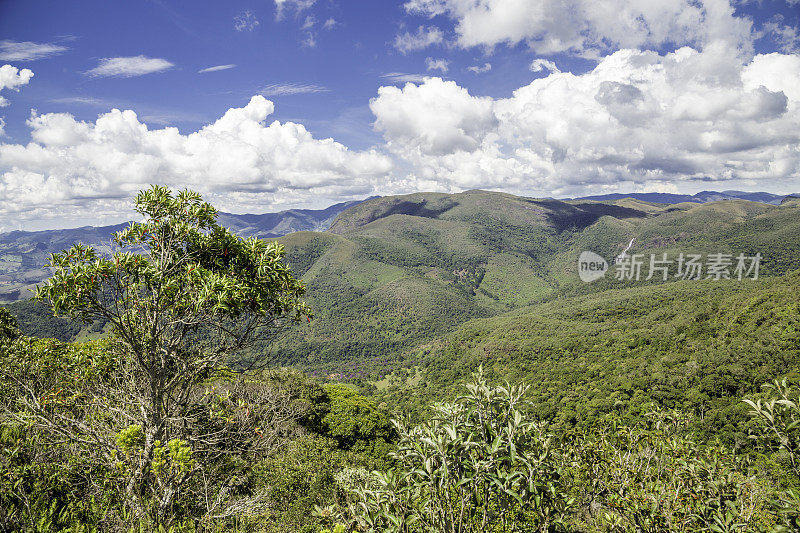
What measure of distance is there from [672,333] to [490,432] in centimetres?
10209

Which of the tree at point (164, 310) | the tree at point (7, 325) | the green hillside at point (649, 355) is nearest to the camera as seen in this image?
the tree at point (164, 310)

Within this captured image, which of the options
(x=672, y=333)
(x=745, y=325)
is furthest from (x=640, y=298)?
(x=745, y=325)

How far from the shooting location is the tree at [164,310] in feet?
22.5

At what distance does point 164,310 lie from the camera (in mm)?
8141

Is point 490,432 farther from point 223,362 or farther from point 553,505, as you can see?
point 223,362

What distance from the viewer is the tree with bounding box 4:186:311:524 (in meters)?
6.85

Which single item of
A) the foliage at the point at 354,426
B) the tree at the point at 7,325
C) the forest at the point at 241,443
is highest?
the forest at the point at 241,443

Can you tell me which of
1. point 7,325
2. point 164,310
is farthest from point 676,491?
point 7,325

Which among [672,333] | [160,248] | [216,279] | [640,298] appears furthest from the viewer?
[640,298]

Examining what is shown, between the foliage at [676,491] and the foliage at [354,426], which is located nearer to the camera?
the foliage at [676,491]

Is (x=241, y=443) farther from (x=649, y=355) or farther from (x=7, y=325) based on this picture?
(x=649, y=355)

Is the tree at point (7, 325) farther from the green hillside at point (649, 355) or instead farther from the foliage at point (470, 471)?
the foliage at point (470, 471)

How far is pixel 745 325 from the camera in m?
66.5

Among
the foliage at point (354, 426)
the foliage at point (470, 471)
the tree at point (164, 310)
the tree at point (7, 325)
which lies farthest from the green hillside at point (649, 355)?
the tree at point (7, 325)
